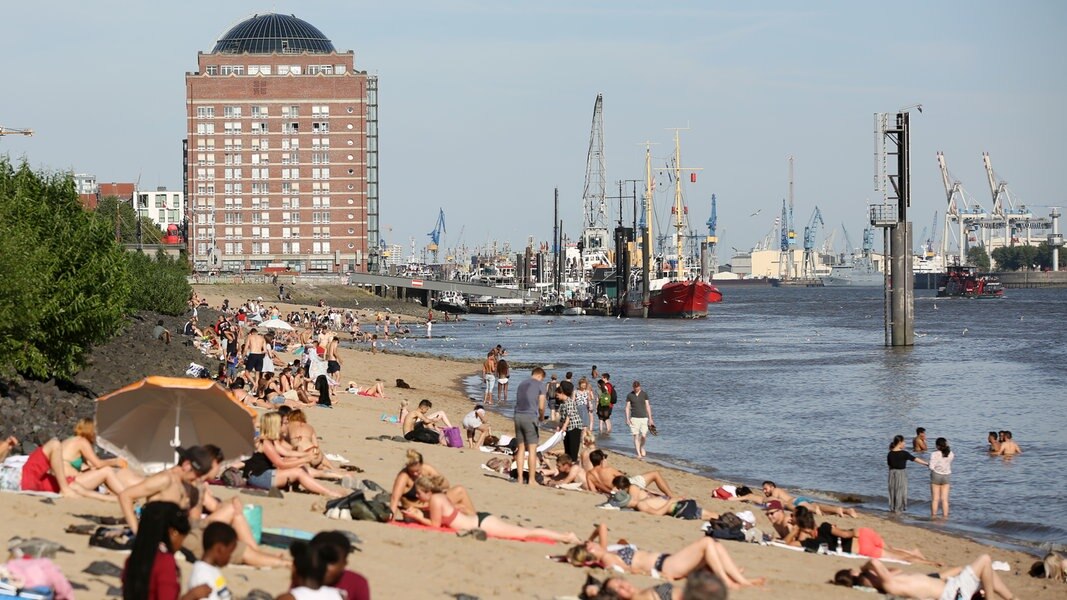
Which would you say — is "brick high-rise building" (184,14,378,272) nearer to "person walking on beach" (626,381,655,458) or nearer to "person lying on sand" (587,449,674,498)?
"person walking on beach" (626,381,655,458)

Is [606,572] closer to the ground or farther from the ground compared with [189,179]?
closer to the ground

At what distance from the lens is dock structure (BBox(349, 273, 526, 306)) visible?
452ft

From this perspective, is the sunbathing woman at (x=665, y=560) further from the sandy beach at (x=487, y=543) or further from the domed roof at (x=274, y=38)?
the domed roof at (x=274, y=38)

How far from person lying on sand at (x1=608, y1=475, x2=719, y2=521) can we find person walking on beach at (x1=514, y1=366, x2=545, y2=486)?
153 cm

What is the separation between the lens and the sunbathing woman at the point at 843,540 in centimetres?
1662

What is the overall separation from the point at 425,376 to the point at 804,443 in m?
19.8

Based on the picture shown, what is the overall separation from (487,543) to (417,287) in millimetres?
124936

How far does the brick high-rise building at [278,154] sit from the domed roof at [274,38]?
0.49ft

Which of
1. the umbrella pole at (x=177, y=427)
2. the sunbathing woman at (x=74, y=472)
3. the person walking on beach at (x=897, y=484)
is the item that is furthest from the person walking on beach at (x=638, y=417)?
the sunbathing woman at (x=74, y=472)

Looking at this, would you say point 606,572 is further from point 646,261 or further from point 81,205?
point 646,261

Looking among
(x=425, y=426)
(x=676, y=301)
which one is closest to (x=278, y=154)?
(x=676, y=301)

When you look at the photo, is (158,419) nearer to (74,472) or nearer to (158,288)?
(74,472)

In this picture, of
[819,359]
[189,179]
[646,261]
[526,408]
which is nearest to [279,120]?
[189,179]

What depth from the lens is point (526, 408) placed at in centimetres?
1964
